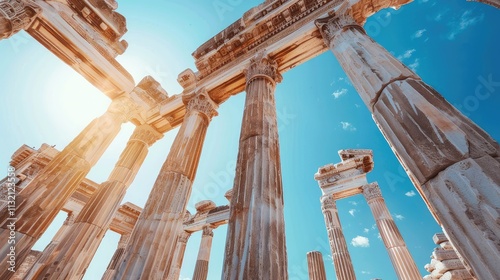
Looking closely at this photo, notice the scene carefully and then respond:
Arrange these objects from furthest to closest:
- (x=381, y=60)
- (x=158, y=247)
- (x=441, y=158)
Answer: (x=158, y=247)
(x=381, y=60)
(x=441, y=158)

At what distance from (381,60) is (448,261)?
12.2 m

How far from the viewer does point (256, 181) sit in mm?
3922

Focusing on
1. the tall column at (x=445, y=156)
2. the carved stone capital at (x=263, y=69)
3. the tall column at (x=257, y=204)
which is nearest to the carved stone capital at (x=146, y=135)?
the carved stone capital at (x=263, y=69)

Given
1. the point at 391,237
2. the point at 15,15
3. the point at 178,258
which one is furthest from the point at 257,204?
the point at 178,258

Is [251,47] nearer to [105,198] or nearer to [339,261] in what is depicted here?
[105,198]

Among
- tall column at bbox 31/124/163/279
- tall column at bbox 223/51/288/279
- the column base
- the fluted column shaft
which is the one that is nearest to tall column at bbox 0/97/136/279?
tall column at bbox 31/124/163/279

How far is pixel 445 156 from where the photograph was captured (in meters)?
2.22

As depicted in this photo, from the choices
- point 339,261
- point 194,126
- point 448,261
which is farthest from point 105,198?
point 448,261

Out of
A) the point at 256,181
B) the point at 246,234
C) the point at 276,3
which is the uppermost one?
the point at 276,3

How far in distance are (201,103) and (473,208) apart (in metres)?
7.28

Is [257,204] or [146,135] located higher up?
[146,135]

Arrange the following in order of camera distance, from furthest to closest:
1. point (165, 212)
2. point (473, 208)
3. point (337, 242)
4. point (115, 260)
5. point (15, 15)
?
1. point (115, 260)
2. point (337, 242)
3. point (15, 15)
4. point (165, 212)
5. point (473, 208)

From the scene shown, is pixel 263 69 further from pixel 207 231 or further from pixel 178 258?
pixel 178 258

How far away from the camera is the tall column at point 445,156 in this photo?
5.75ft
